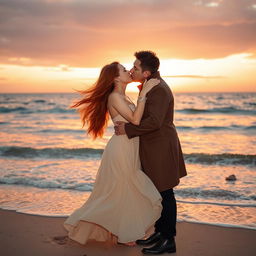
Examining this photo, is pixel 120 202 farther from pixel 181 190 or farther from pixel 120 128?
pixel 181 190

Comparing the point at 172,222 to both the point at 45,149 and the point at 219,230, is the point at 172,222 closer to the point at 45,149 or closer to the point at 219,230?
the point at 219,230

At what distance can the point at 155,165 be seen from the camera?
4.01 m

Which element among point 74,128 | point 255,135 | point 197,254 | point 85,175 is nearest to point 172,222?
point 197,254

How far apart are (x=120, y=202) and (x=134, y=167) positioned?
0.42 meters

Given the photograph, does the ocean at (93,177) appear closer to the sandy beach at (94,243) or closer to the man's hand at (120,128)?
the sandy beach at (94,243)

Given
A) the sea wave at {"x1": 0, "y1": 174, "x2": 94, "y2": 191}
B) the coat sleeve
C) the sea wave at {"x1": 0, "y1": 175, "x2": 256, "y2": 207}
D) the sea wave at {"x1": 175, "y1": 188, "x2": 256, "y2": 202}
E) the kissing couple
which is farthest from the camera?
the sea wave at {"x1": 0, "y1": 174, "x2": 94, "y2": 191}

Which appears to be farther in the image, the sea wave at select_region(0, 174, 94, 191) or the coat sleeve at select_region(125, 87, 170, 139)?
the sea wave at select_region(0, 174, 94, 191)

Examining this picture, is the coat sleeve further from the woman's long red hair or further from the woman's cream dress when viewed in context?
the woman's long red hair

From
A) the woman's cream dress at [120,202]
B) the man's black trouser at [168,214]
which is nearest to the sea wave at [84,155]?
the man's black trouser at [168,214]

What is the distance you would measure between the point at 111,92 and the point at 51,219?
217 cm

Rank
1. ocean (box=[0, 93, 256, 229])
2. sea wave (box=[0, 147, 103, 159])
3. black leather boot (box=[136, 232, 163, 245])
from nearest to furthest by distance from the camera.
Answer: black leather boot (box=[136, 232, 163, 245]), ocean (box=[0, 93, 256, 229]), sea wave (box=[0, 147, 103, 159])

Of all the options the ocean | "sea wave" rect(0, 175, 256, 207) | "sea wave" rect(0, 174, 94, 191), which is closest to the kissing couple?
Answer: the ocean

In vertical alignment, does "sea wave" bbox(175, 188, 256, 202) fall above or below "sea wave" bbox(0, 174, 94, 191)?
above

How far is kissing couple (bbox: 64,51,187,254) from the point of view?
12.9 ft
